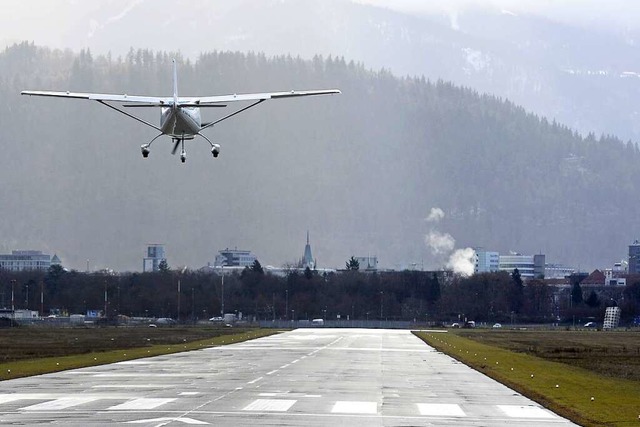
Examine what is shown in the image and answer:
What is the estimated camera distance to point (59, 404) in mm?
52312

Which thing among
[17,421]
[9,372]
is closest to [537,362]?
[9,372]

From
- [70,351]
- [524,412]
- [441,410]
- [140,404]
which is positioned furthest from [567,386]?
[70,351]

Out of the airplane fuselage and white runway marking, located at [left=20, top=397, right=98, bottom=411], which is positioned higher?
the airplane fuselage

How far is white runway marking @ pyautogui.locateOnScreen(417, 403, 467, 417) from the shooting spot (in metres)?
51.0

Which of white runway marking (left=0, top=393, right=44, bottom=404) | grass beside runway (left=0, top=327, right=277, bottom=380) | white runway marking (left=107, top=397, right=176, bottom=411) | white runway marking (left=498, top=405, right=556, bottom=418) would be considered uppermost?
grass beside runway (left=0, top=327, right=277, bottom=380)

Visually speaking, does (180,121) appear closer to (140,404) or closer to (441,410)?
(140,404)

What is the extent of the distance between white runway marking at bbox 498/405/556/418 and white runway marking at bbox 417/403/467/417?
1.57 metres

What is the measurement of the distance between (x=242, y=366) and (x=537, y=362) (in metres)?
19.3

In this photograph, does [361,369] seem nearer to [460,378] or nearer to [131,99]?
[460,378]

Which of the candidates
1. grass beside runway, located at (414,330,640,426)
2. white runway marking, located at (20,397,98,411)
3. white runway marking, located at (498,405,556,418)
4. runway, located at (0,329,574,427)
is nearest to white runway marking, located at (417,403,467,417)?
runway, located at (0,329,574,427)

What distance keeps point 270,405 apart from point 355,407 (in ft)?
9.15

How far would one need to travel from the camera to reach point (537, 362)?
90125 millimetres

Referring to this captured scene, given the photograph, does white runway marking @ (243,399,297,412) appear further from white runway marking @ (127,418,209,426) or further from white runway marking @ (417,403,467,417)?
white runway marking @ (127,418,209,426)

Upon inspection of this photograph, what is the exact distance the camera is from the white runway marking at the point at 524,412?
5162cm
